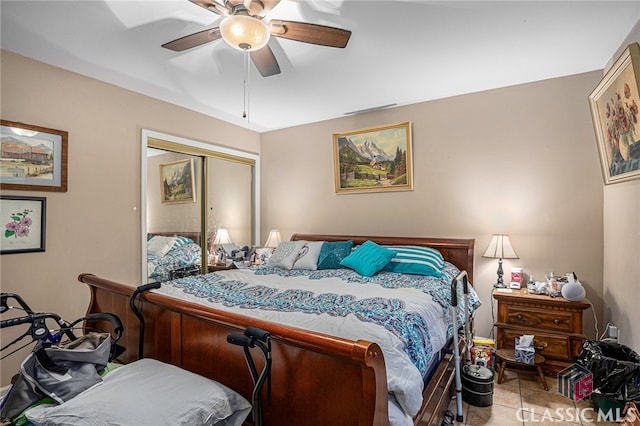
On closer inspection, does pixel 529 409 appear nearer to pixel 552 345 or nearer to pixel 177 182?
pixel 552 345

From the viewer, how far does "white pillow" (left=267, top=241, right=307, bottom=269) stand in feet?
10.5

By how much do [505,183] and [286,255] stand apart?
225cm

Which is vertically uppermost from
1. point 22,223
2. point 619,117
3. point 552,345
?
point 619,117

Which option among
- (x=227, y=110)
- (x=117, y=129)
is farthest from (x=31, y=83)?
(x=227, y=110)

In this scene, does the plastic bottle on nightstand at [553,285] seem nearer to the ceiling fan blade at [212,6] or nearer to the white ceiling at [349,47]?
the white ceiling at [349,47]

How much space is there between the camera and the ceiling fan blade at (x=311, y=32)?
5.87 feet

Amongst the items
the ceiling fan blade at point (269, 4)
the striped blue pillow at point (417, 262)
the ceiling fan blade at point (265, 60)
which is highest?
the ceiling fan blade at point (269, 4)

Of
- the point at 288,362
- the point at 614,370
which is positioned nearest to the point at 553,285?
the point at 614,370

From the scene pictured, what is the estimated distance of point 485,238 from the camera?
3164mm

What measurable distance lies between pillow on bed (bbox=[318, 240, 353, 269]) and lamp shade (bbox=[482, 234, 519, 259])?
133cm

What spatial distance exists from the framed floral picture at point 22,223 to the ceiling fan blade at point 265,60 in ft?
6.57

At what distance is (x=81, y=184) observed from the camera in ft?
9.01

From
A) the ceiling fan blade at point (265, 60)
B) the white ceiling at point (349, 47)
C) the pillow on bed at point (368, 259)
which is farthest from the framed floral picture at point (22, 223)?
the pillow on bed at point (368, 259)

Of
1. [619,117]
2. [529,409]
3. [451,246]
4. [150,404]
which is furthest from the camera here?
[451,246]
